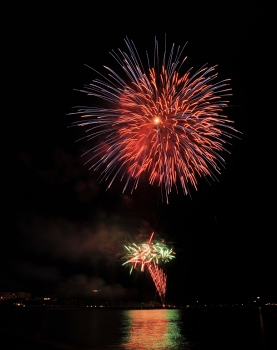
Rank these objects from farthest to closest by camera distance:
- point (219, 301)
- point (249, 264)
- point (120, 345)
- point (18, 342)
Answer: point (219, 301)
point (249, 264)
point (18, 342)
point (120, 345)

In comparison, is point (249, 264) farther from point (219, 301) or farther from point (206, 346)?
point (206, 346)

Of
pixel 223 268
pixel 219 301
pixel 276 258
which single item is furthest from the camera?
pixel 219 301

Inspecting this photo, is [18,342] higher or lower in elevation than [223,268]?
lower

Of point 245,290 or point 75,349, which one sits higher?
point 245,290

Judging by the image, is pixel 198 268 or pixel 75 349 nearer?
pixel 75 349

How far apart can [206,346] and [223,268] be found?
4449cm

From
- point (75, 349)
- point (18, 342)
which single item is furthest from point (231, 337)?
point (18, 342)

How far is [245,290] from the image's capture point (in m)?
64.5

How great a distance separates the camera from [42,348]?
18359 mm

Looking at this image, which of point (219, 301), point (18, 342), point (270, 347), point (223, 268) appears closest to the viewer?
point (270, 347)

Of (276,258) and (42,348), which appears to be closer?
(42,348)

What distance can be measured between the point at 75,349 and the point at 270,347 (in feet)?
28.2

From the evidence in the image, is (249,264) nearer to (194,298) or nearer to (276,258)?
(276,258)

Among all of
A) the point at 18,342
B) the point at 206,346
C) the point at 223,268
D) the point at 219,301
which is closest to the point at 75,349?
the point at 18,342
